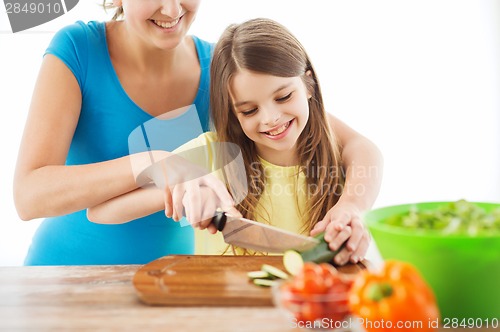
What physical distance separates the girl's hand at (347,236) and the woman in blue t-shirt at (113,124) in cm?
10

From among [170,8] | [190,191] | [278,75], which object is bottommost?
[190,191]

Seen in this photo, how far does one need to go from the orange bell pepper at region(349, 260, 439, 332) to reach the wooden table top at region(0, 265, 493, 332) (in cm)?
19

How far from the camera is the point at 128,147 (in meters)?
1.95

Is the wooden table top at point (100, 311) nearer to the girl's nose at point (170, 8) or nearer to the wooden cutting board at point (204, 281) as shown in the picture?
the wooden cutting board at point (204, 281)

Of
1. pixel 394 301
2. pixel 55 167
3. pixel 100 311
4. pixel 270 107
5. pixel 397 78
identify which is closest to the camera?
pixel 394 301

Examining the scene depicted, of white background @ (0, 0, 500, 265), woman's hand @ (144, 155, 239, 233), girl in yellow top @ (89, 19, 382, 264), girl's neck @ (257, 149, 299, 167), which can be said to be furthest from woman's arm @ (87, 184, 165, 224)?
white background @ (0, 0, 500, 265)

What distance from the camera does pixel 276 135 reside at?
1.93 meters

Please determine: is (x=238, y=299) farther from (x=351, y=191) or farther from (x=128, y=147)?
(x=128, y=147)

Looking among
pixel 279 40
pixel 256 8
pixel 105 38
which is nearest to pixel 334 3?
pixel 256 8

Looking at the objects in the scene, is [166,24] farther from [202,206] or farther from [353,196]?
[353,196]

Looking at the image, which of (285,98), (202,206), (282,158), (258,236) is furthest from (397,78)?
(202,206)

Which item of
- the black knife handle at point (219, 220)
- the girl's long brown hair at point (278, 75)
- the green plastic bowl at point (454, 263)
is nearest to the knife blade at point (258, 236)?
the black knife handle at point (219, 220)

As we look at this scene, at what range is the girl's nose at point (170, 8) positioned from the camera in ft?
5.58

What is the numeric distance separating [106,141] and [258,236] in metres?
0.68
